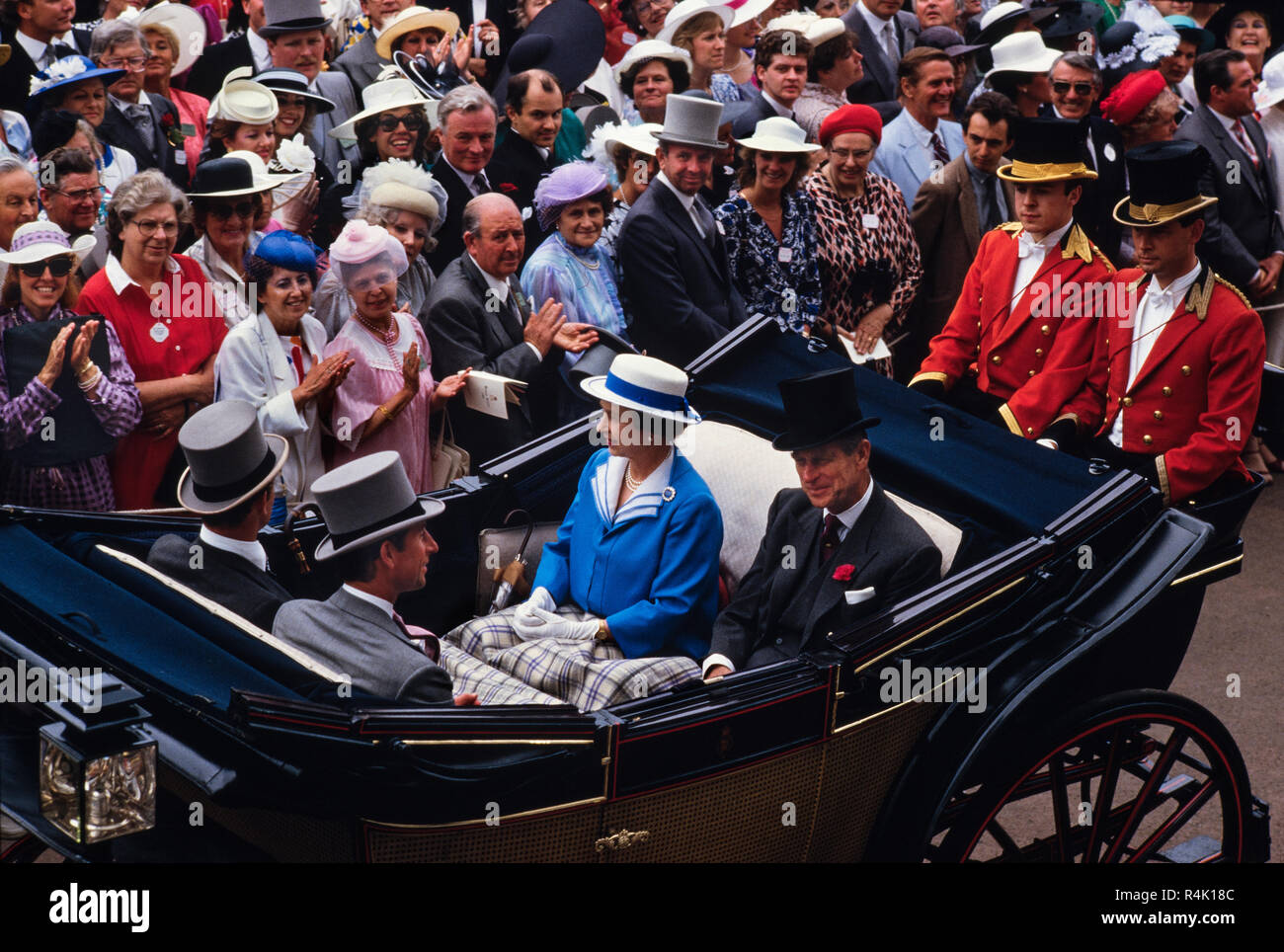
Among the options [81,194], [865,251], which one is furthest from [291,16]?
[865,251]

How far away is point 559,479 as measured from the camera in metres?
4.69

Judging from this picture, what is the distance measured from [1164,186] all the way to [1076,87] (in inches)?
131

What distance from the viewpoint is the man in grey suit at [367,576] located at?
132 inches

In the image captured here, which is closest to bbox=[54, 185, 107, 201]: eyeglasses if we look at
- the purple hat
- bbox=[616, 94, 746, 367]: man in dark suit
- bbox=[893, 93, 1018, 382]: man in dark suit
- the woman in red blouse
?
the woman in red blouse

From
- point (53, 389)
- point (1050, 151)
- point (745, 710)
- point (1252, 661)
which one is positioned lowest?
point (1252, 661)

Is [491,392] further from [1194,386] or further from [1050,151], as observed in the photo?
[1194,386]

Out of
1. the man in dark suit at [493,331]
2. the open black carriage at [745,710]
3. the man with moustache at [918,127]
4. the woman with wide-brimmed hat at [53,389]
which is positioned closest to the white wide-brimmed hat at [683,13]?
the man with moustache at [918,127]

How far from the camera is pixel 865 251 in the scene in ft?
21.5

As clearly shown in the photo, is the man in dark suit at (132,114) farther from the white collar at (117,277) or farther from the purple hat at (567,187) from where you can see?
the purple hat at (567,187)

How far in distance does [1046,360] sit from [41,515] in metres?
3.43

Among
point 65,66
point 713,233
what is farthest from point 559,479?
point 65,66

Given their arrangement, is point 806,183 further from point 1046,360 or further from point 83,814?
point 83,814

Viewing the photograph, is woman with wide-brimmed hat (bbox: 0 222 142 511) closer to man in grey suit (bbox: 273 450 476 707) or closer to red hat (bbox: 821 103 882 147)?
man in grey suit (bbox: 273 450 476 707)

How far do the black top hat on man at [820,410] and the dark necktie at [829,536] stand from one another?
231 mm
